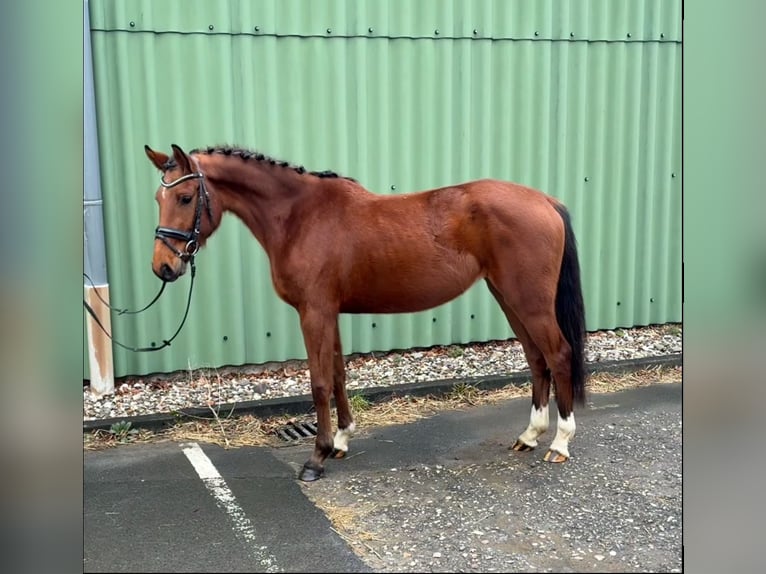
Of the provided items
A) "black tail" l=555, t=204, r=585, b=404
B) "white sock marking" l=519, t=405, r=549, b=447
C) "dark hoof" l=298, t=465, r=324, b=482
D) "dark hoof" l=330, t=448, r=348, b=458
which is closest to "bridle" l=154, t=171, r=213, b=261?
"dark hoof" l=298, t=465, r=324, b=482

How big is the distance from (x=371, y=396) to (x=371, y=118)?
5.49ft

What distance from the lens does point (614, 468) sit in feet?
9.21

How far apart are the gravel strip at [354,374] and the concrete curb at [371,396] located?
44 millimetres

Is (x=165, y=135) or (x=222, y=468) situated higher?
(x=165, y=135)

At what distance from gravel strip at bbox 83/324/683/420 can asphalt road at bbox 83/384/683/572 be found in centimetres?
30

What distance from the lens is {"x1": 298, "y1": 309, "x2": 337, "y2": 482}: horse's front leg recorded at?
9.36ft

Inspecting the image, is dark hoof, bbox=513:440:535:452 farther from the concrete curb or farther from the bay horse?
the concrete curb

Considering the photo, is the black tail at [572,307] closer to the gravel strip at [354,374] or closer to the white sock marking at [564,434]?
the white sock marking at [564,434]

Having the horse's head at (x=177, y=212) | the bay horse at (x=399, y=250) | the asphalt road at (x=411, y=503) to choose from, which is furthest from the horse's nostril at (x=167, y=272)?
the asphalt road at (x=411, y=503)

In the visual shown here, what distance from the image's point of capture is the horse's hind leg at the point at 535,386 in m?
3.09
